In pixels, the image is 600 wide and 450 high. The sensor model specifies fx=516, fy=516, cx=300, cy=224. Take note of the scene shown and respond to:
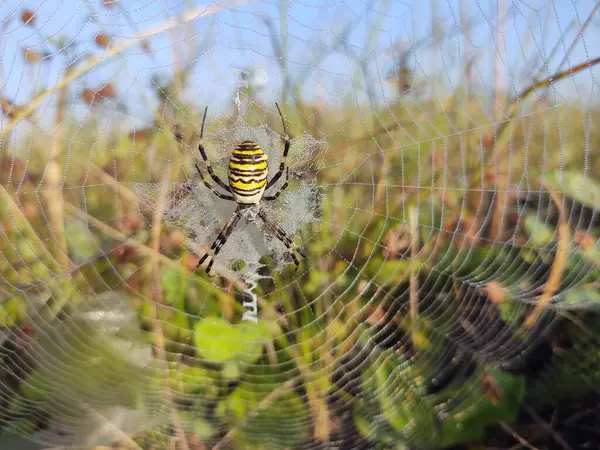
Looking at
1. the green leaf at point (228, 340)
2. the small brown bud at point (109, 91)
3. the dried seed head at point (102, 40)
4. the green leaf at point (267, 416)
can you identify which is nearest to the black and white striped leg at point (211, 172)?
the small brown bud at point (109, 91)

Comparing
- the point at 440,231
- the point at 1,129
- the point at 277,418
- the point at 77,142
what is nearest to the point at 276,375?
the point at 277,418

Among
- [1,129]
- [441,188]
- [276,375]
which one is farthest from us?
[441,188]

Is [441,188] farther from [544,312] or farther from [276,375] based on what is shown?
[276,375]

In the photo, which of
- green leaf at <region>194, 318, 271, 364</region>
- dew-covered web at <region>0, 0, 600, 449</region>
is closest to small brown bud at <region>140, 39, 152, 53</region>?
dew-covered web at <region>0, 0, 600, 449</region>

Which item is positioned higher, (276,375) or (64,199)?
(64,199)

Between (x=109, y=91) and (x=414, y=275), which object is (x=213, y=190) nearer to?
(x=109, y=91)

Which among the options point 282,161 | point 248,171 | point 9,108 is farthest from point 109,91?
point 282,161

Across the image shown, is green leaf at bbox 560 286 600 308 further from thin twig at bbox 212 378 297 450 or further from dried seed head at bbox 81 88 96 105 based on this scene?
dried seed head at bbox 81 88 96 105
